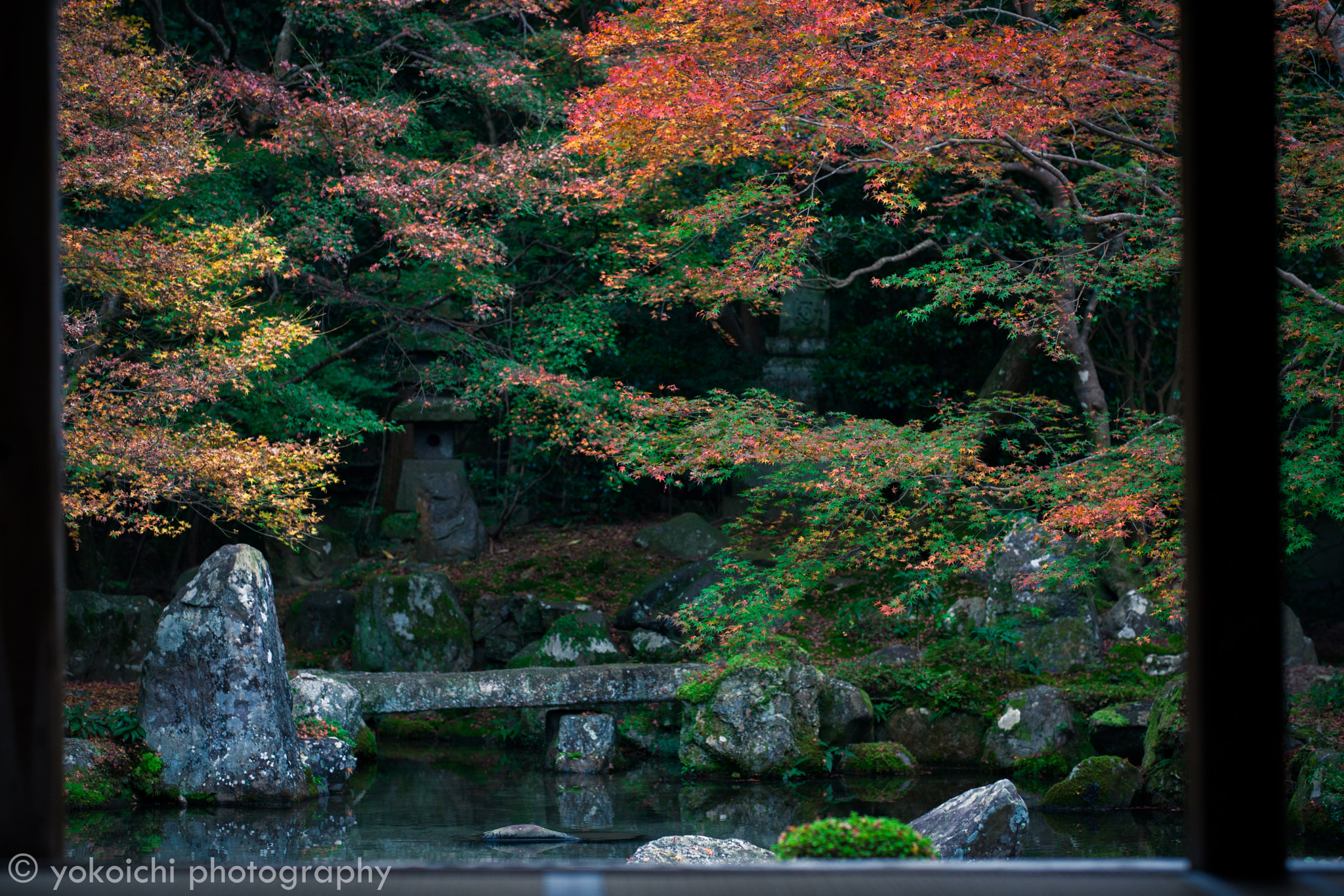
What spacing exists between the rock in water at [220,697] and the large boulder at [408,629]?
3.48 metres

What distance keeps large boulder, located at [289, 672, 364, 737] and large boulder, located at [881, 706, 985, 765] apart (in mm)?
5045

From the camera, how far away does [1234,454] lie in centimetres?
229

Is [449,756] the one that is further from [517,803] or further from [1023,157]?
[1023,157]

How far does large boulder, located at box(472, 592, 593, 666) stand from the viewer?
1245cm

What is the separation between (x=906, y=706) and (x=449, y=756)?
466 cm

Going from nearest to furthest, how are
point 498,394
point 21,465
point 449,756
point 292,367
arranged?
point 21,465 < point 449,756 < point 292,367 < point 498,394

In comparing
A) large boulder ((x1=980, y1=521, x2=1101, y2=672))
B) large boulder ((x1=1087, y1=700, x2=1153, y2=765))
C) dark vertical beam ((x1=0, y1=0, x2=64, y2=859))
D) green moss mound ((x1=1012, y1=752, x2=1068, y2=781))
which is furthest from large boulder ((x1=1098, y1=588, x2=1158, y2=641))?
dark vertical beam ((x1=0, y1=0, x2=64, y2=859))

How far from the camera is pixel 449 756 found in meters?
10.6

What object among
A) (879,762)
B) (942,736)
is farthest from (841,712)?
(942,736)

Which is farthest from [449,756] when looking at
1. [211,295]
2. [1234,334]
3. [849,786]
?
[1234,334]

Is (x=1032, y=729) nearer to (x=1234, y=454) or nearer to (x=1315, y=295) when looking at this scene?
(x=1315, y=295)

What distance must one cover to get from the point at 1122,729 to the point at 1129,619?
7.80 feet

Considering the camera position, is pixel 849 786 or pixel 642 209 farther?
pixel 642 209

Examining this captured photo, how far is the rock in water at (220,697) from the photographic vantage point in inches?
320
